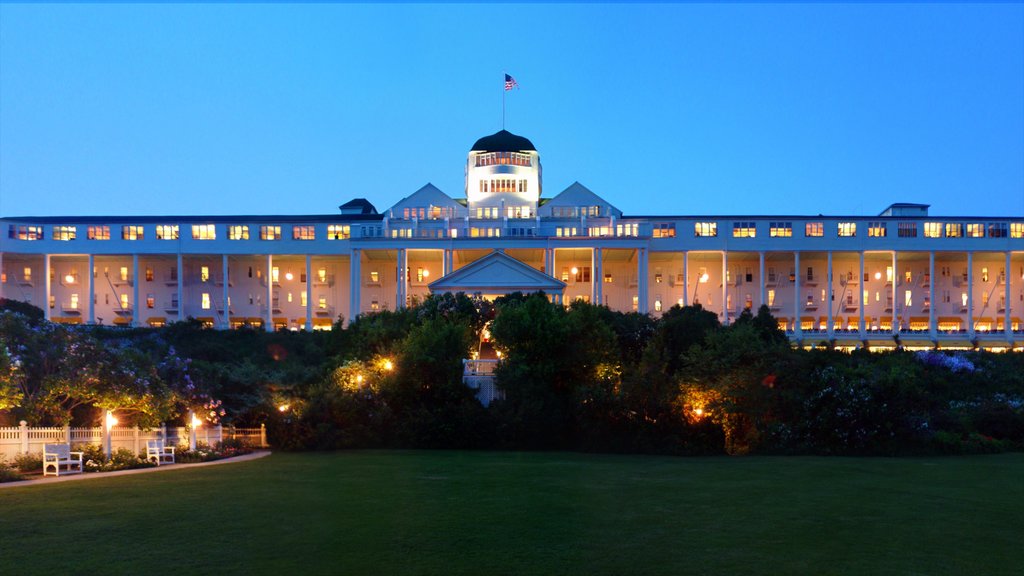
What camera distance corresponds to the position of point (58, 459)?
25.5 m

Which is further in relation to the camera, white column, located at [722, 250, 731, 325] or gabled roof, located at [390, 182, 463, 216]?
gabled roof, located at [390, 182, 463, 216]

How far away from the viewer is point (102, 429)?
28922 mm

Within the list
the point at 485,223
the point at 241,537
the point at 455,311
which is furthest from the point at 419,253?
the point at 241,537

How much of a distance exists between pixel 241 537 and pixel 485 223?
258 ft

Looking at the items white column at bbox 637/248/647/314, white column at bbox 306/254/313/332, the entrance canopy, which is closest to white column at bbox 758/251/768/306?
white column at bbox 637/248/647/314

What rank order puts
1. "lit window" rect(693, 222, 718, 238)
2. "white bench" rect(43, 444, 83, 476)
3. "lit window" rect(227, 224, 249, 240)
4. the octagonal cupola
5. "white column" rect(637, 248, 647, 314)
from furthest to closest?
the octagonal cupola → "lit window" rect(227, 224, 249, 240) → "lit window" rect(693, 222, 718, 238) → "white column" rect(637, 248, 647, 314) → "white bench" rect(43, 444, 83, 476)

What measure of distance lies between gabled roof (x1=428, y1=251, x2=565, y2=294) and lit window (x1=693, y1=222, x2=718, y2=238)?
22277mm

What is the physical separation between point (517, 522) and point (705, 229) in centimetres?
7908

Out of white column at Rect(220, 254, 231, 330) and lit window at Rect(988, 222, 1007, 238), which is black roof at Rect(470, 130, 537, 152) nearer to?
white column at Rect(220, 254, 231, 330)

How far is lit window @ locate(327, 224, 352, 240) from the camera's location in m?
95.2

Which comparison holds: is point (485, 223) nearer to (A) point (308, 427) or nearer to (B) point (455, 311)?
(B) point (455, 311)

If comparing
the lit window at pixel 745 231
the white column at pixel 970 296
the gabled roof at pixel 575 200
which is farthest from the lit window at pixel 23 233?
the white column at pixel 970 296

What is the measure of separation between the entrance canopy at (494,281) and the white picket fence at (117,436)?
3995 cm

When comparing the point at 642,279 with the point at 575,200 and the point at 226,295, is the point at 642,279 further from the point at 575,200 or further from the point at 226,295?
the point at 226,295
